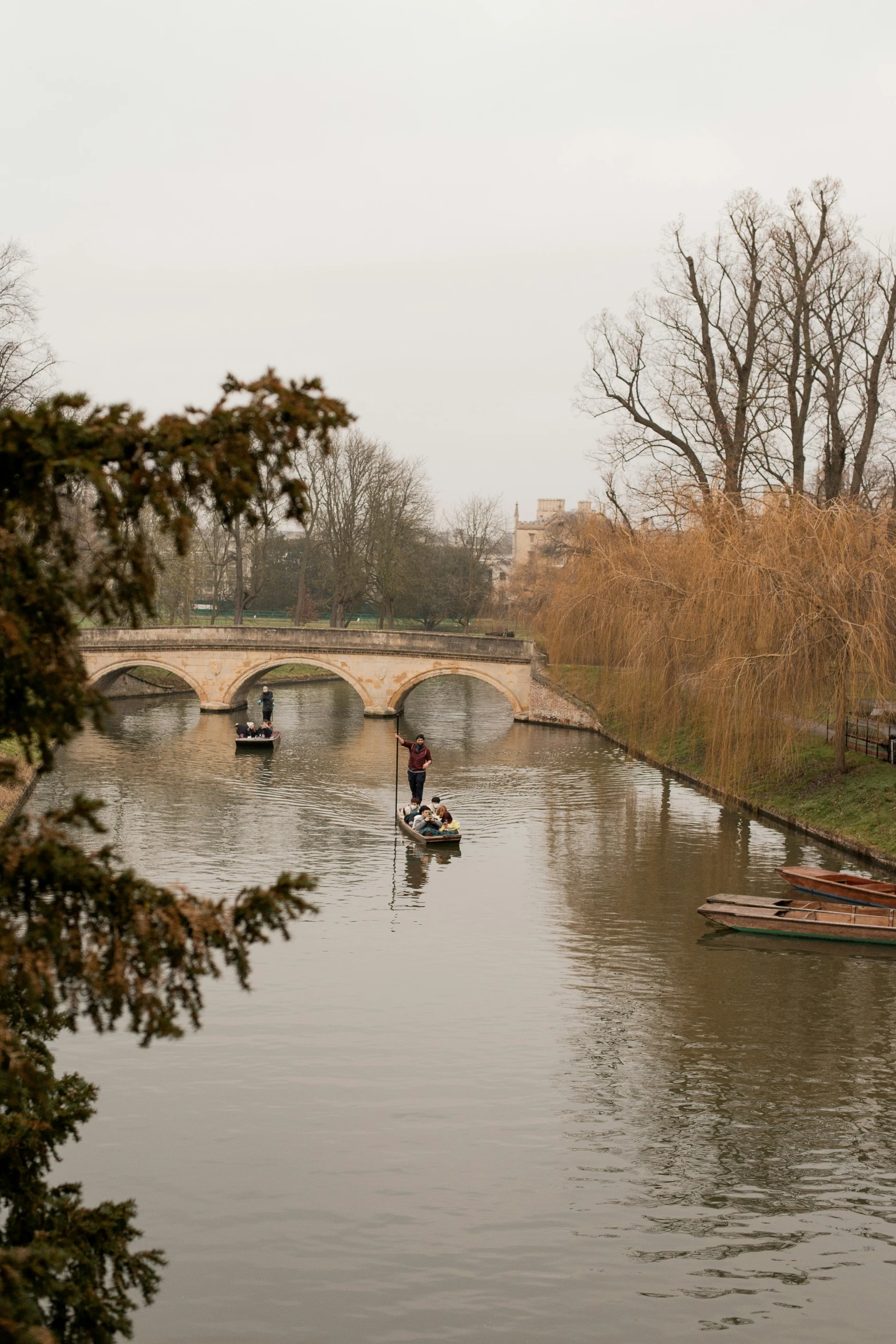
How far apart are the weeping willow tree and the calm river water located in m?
2.67

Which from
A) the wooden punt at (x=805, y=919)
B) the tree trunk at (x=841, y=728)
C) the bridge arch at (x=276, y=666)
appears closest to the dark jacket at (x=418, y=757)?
the tree trunk at (x=841, y=728)

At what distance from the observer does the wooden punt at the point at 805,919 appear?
47.6 ft

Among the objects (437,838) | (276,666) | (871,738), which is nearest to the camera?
(437,838)

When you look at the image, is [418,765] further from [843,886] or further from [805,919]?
[805,919]

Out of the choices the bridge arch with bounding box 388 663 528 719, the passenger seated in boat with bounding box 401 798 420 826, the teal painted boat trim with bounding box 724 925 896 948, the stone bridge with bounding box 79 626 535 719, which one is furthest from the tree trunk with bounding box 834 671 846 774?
the stone bridge with bounding box 79 626 535 719

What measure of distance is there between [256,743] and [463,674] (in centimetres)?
920

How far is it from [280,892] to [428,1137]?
5719 millimetres

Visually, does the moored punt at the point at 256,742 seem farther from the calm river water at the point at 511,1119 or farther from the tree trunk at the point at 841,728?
the tree trunk at the point at 841,728

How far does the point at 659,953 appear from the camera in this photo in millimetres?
14164

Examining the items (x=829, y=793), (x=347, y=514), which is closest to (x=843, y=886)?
(x=829, y=793)

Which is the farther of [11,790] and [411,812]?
[411,812]

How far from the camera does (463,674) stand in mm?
37156

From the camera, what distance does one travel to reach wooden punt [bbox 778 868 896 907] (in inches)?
595

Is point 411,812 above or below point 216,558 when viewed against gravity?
below
